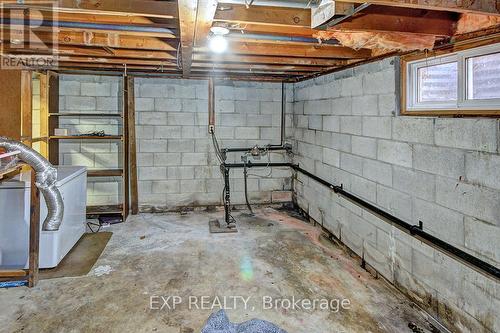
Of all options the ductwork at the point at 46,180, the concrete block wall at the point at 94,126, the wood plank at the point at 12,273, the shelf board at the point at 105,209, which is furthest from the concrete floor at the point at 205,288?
the concrete block wall at the point at 94,126

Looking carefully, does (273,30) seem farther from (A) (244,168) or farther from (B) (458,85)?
(A) (244,168)

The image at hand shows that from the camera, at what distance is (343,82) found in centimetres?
364

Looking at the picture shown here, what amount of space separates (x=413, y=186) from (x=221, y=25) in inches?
75.5

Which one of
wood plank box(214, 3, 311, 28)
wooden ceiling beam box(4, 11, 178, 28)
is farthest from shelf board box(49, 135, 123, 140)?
wood plank box(214, 3, 311, 28)

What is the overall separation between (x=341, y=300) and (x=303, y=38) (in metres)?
2.13

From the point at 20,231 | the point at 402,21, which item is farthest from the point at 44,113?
the point at 402,21

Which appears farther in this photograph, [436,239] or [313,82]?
[313,82]

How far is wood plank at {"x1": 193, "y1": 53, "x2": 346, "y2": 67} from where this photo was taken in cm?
332

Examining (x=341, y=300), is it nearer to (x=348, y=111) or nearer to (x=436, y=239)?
(x=436, y=239)

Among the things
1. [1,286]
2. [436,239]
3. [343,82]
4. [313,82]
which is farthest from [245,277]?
[313,82]

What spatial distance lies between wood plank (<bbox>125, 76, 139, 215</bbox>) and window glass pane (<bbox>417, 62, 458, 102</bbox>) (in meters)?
3.83

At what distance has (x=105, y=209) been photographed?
4.60 metres

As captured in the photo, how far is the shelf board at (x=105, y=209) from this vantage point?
4.47 metres

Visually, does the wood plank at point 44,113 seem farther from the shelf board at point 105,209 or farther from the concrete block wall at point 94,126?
the shelf board at point 105,209
